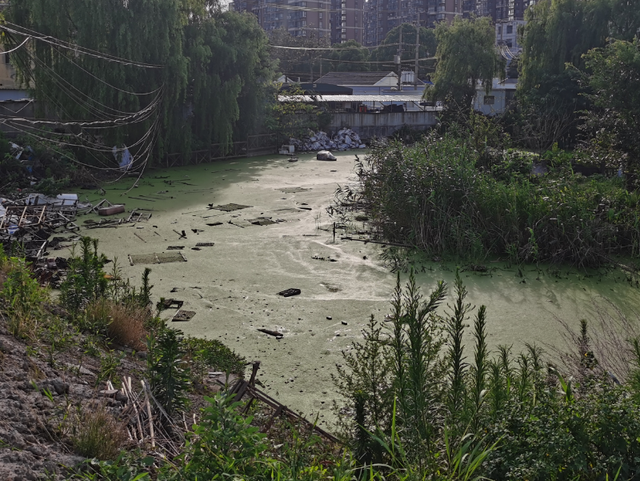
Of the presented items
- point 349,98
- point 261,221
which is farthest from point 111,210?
point 349,98

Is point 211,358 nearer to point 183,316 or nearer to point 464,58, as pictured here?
point 183,316

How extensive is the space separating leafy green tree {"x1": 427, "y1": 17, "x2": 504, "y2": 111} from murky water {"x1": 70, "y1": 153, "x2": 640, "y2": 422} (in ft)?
48.8

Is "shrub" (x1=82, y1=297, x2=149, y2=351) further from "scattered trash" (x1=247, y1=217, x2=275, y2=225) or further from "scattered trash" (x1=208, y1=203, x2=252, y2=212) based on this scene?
"scattered trash" (x1=208, y1=203, x2=252, y2=212)

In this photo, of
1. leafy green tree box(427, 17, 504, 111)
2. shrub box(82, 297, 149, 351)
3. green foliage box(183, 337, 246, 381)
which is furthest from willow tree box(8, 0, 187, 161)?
leafy green tree box(427, 17, 504, 111)

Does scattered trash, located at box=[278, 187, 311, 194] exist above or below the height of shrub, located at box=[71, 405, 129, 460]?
below

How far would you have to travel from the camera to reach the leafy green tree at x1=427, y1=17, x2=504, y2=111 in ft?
82.6

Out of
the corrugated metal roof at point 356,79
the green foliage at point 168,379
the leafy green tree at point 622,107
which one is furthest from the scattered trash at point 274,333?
the corrugated metal roof at point 356,79

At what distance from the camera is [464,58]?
25.2 metres

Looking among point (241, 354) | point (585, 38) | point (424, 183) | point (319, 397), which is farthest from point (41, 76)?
point (585, 38)

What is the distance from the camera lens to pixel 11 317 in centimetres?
460

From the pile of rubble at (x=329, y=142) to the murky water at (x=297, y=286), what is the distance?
421 inches

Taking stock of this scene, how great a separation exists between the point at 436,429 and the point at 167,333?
1738mm

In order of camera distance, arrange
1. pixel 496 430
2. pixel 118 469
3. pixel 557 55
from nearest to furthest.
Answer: pixel 118 469 → pixel 496 430 → pixel 557 55

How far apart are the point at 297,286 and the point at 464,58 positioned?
788 inches
